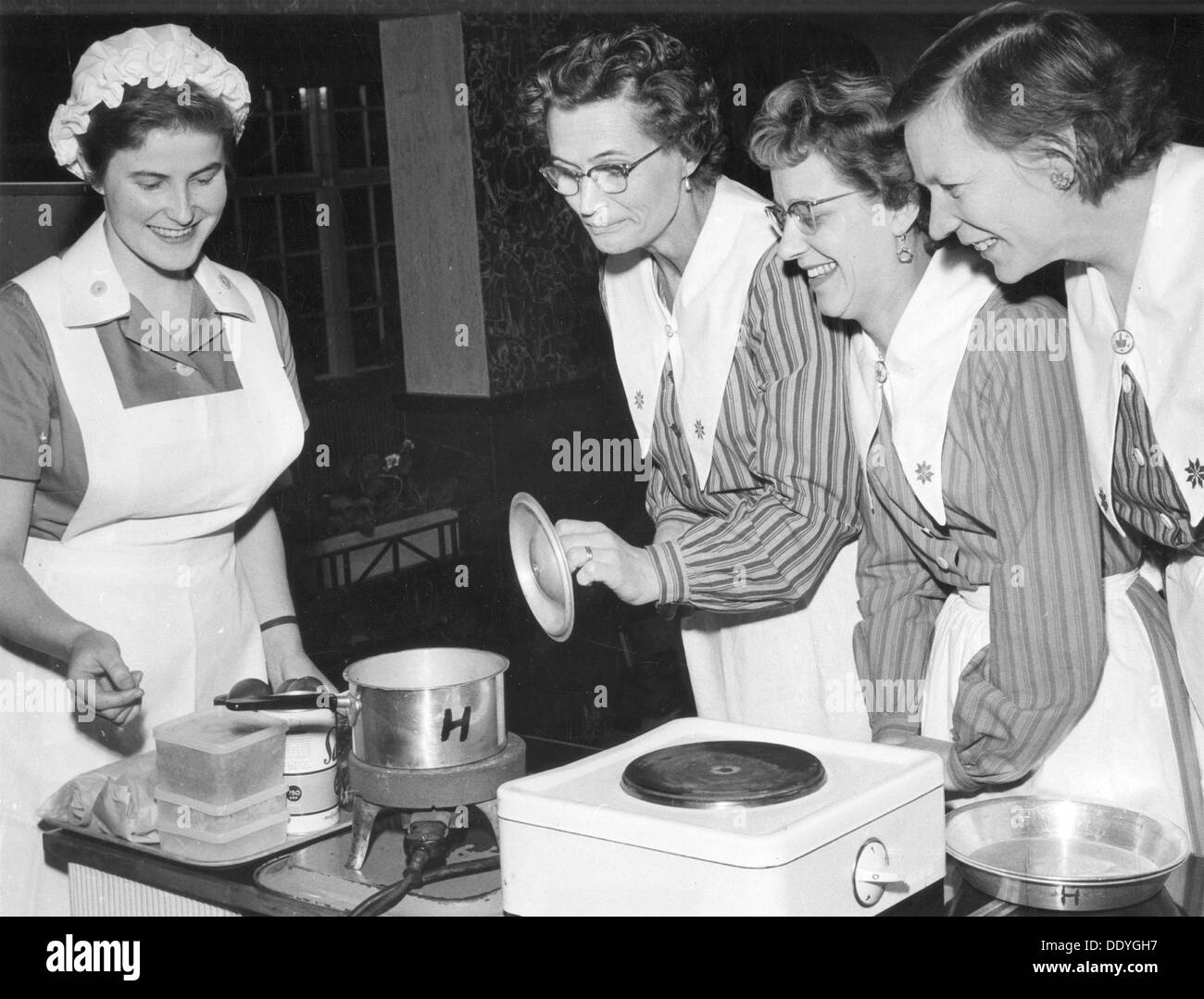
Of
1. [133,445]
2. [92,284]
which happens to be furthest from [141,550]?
[92,284]

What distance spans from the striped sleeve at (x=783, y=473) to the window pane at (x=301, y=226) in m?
3.36

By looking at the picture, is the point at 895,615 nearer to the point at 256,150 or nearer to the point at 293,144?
the point at 293,144

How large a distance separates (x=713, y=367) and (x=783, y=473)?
207 mm

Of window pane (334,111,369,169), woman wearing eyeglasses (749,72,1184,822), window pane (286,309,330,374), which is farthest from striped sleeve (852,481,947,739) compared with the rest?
window pane (286,309,330,374)

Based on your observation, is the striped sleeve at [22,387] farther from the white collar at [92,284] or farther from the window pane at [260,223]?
the window pane at [260,223]

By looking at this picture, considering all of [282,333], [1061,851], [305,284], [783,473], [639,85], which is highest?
[305,284]

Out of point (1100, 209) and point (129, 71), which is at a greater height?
point (129, 71)

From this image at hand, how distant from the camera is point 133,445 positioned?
6.93 ft

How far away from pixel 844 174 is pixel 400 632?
3.03 m

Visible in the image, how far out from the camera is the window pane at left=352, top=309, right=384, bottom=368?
5086 mm

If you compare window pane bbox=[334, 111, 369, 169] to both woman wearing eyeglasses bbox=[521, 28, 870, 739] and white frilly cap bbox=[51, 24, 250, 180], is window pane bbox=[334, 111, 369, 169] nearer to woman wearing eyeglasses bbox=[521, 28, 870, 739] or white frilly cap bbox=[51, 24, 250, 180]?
white frilly cap bbox=[51, 24, 250, 180]

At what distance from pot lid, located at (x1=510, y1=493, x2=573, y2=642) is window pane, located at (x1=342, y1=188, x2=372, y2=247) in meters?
3.47

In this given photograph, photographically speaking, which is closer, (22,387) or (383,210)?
(22,387)

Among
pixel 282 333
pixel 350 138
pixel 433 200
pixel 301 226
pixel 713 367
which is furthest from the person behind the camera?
pixel 350 138
